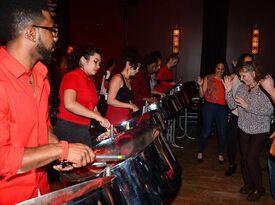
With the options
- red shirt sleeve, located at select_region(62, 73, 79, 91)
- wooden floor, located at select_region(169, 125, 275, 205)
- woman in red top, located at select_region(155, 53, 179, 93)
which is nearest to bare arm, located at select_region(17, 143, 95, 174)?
red shirt sleeve, located at select_region(62, 73, 79, 91)

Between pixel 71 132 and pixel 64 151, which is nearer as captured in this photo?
pixel 64 151

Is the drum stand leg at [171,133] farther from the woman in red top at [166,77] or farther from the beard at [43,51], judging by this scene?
the beard at [43,51]

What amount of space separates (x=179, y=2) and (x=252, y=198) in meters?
5.57

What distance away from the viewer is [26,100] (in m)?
1.04

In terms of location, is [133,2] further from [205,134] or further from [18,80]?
[18,80]

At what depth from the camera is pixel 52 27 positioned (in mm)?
1112

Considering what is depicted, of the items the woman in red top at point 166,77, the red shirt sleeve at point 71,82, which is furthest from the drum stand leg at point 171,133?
the red shirt sleeve at point 71,82

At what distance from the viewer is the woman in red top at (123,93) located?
264 centimetres

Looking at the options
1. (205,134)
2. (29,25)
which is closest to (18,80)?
(29,25)

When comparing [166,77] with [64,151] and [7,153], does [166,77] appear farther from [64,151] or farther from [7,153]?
[7,153]

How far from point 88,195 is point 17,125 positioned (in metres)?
0.30

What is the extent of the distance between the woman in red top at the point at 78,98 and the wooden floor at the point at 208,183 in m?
0.88

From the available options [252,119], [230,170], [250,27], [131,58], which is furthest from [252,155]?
[250,27]

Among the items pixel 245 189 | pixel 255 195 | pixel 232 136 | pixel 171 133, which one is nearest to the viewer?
pixel 255 195
